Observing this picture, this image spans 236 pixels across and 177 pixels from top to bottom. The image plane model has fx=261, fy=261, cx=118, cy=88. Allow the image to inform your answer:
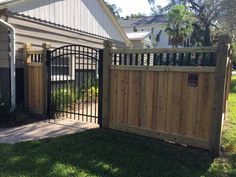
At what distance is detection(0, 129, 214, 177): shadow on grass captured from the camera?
3.79 metres

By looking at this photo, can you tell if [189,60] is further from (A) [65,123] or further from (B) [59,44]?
(B) [59,44]

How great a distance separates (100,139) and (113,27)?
8.36 meters

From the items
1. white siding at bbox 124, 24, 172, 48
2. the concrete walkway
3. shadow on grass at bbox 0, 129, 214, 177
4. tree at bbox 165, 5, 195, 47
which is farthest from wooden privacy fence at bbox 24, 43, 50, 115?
white siding at bbox 124, 24, 172, 48

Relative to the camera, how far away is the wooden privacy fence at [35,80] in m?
6.94

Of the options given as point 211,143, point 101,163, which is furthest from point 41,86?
point 211,143

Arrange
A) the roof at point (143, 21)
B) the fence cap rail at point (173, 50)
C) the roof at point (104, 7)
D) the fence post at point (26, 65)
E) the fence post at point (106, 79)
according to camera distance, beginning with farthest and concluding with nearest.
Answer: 1. the roof at point (143, 21)
2. the fence post at point (26, 65)
3. the roof at point (104, 7)
4. the fence post at point (106, 79)
5. the fence cap rail at point (173, 50)

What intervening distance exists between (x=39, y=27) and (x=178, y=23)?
2256 centimetres

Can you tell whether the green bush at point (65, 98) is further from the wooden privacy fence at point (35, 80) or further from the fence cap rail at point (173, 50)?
the fence cap rail at point (173, 50)

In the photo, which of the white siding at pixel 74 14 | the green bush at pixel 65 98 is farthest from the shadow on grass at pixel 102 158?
the white siding at pixel 74 14

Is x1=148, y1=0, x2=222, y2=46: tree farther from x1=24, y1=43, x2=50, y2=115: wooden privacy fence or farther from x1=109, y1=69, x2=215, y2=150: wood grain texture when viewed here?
x1=109, y1=69, x2=215, y2=150: wood grain texture

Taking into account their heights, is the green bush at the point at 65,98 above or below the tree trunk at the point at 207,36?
below

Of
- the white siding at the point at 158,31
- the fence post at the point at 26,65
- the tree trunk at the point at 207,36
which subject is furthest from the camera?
the white siding at the point at 158,31

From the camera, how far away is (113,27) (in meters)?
12.5

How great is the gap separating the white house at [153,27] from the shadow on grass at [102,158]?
1198 inches
